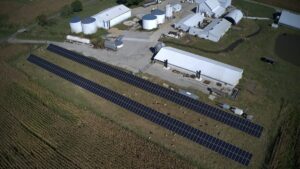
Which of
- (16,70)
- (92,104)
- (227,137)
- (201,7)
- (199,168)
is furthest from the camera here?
(201,7)

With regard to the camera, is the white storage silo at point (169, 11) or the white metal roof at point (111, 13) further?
the white storage silo at point (169, 11)

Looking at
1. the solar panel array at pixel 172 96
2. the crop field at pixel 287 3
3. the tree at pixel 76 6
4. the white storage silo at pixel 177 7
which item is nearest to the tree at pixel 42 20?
the tree at pixel 76 6

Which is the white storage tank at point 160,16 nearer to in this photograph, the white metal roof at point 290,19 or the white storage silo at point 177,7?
the white storage silo at point 177,7

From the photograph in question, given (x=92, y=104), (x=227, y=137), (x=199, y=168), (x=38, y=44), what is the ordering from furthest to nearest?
(x=38, y=44) → (x=92, y=104) → (x=227, y=137) → (x=199, y=168)

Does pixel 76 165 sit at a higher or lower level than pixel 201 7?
lower

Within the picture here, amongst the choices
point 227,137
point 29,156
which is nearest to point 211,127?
point 227,137

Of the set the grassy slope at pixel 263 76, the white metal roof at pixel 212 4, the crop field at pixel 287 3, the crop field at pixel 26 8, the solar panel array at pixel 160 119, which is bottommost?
the solar panel array at pixel 160 119

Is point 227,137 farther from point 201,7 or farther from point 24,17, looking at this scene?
point 24,17

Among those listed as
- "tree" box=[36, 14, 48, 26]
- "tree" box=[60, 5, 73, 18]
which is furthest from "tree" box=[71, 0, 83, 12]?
"tree" box=[36, 14, 48, 26]
